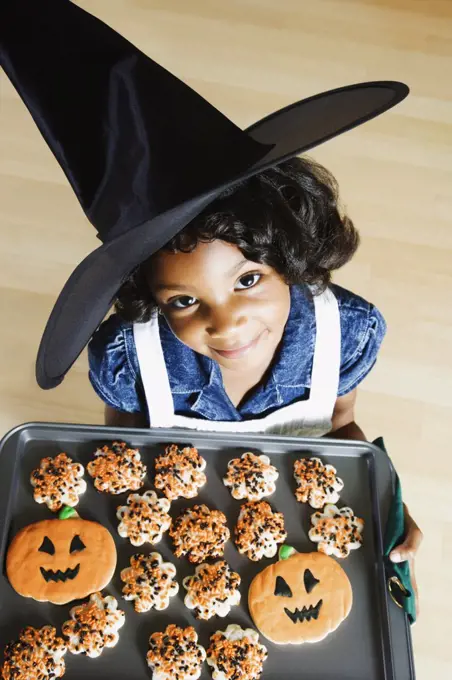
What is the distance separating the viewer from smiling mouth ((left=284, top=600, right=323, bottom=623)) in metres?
0.83

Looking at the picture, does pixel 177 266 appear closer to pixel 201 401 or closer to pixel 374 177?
pixel 201 401

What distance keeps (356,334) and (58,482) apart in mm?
483

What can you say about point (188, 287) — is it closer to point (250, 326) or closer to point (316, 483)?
point (250, 326)

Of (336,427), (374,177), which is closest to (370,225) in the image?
(374,177)

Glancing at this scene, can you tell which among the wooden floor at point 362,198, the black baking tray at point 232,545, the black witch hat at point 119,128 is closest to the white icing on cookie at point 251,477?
the black baking tray at point 232,545

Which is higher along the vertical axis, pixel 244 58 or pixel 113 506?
pixel 244 58

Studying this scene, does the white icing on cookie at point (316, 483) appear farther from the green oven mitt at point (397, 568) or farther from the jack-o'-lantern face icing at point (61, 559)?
the jack-o'-lantern face icing at point (61, 559)

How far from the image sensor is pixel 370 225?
1.68 meters

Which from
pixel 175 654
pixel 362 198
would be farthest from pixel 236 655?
pixel 362 198

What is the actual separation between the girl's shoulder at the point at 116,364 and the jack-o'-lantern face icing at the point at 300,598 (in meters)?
0.34

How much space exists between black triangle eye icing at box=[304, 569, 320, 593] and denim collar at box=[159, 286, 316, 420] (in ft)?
0.88

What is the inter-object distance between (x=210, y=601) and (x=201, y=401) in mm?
296

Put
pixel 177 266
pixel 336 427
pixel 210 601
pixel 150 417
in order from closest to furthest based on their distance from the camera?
pixel 177 266
pixel 210 601
pixel 150 417
pixel 336 427

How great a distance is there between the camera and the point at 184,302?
788mm
